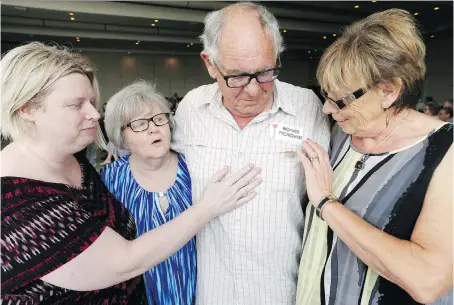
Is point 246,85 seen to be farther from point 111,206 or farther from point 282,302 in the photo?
point 282,302

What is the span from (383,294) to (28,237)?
1170mm

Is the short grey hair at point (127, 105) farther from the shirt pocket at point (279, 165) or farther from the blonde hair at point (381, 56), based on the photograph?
the blonde hair at point (381, 56)

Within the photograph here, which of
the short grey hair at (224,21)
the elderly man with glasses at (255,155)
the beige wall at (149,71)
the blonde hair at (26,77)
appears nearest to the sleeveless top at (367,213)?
the elderly man with glasses at (255,155)

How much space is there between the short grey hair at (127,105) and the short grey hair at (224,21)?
428mm

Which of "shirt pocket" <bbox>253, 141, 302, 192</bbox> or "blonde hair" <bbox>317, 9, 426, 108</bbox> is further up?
"blonde hair" <bbox>317, 9, 426, 108</bbox>

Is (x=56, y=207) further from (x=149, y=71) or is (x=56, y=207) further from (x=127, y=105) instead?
(x=149, y=71)

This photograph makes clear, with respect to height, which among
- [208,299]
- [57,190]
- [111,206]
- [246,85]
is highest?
[246,85]

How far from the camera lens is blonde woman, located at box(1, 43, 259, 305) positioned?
104 centimetres

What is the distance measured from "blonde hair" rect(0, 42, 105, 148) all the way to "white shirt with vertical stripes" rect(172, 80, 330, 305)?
0.69 metres

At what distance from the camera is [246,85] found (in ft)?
4.68

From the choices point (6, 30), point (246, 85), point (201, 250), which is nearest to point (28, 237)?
point (201, 250)

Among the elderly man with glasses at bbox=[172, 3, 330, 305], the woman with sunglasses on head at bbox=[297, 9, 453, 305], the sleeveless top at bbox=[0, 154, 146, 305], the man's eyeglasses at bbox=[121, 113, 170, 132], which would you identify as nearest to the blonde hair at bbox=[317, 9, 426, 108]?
the woman with sunglasses on head at bbox=[297, 9, 453, 305]

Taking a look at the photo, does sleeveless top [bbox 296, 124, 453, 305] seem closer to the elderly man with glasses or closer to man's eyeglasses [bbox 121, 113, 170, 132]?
the elderly man with glasses

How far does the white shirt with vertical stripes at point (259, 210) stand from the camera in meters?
1.49
